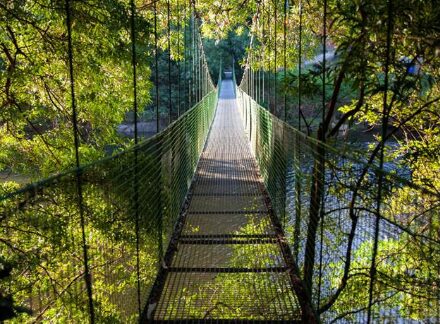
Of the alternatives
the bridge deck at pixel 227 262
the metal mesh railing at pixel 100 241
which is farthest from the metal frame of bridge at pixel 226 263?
the metal mesh railing at pixel 100 241

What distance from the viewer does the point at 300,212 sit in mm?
2363

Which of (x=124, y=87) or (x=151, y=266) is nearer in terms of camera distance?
(x=151, y=266)

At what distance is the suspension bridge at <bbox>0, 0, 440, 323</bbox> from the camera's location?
1258 millimetres

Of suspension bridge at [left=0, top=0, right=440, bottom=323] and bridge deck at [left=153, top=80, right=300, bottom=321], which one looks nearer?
suspension bridge at [left=0, top=0, right=440, bottom=323]

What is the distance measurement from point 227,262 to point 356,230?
1.20m

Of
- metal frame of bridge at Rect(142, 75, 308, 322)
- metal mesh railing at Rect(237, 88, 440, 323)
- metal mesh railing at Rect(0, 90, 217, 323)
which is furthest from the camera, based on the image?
metal frame of bridge at Rect(142, 75, 308, 322)

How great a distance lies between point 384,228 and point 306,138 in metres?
0.79

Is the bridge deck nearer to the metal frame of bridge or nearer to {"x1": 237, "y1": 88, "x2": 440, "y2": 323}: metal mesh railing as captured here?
the metal frame of bridge

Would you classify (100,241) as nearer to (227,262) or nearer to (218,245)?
(227,262)

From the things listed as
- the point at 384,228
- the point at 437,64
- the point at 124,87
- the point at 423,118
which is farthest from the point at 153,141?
the point at 124,87

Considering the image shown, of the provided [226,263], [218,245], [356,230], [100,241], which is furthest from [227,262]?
A: [356,230]

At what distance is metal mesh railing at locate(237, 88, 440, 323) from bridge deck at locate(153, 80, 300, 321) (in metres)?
0.16

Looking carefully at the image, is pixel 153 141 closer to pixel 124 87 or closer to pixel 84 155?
pixel 84 155

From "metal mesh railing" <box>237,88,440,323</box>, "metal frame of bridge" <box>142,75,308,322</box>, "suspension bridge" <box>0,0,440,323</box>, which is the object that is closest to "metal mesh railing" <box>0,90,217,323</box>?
"suspension bridge" <box>0,0,440,323</box>
